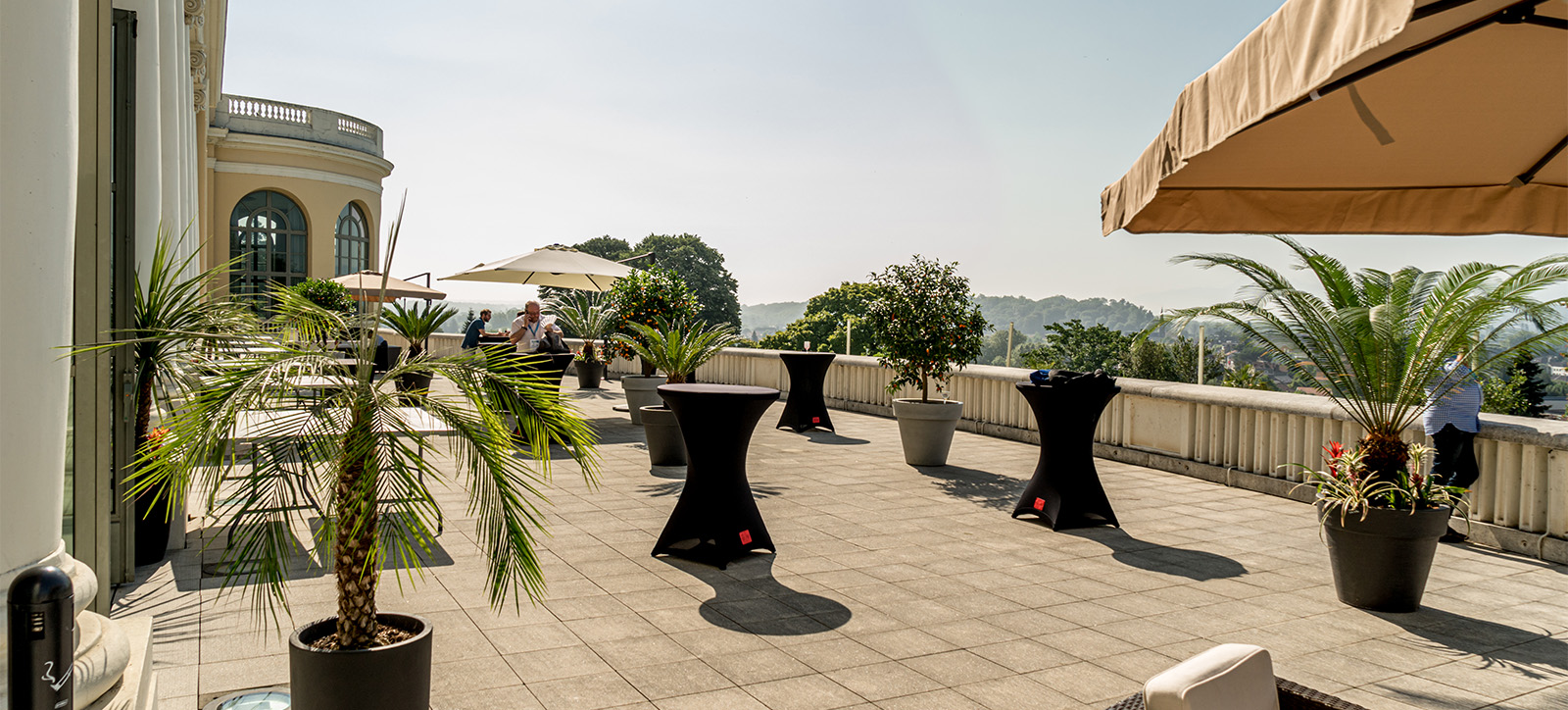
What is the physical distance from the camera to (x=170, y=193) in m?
7.91

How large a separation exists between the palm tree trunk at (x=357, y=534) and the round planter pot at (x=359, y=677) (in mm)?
95

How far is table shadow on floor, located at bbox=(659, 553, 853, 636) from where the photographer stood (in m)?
4.48

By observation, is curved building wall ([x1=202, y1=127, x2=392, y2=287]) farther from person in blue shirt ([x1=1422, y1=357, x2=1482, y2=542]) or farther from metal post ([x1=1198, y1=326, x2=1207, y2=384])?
person in blue shirt ([x1=1422, y1=357, x2=1482, y2=542])

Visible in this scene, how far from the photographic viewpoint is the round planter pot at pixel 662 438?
9133 mm

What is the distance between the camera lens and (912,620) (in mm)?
4621

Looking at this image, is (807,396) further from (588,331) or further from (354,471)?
(354,471)

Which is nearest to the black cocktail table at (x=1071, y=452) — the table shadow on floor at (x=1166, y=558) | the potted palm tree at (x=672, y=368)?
the table shadow on floor at (x=1166, y=558)

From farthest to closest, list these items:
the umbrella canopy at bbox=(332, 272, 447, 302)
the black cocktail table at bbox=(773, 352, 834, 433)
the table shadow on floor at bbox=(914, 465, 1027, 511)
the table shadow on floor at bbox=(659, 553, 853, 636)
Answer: the umbrella canopy at bbox=(332, 272, 447, 302) → the black cocktail table at bbox=(773, 352, 834, 433) → the table shadow on floor at bbox=(914, 465, 1027, 511) → the table shadow on floor at bbox=(659, 553, 853, 636)

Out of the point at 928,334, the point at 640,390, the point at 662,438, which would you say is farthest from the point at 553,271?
the point at 928,334

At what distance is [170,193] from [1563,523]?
10434 mm

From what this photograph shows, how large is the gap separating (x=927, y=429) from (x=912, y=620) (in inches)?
189

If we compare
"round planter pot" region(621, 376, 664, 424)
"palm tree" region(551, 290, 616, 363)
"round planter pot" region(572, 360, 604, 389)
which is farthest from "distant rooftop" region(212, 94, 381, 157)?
"round planter pot" region(621, 376, 664, 424)

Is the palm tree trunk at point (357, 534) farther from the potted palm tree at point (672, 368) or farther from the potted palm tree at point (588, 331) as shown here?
the potted palm tree at point (588, 331)

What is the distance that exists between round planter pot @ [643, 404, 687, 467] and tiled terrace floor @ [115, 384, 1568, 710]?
72.6 inches
